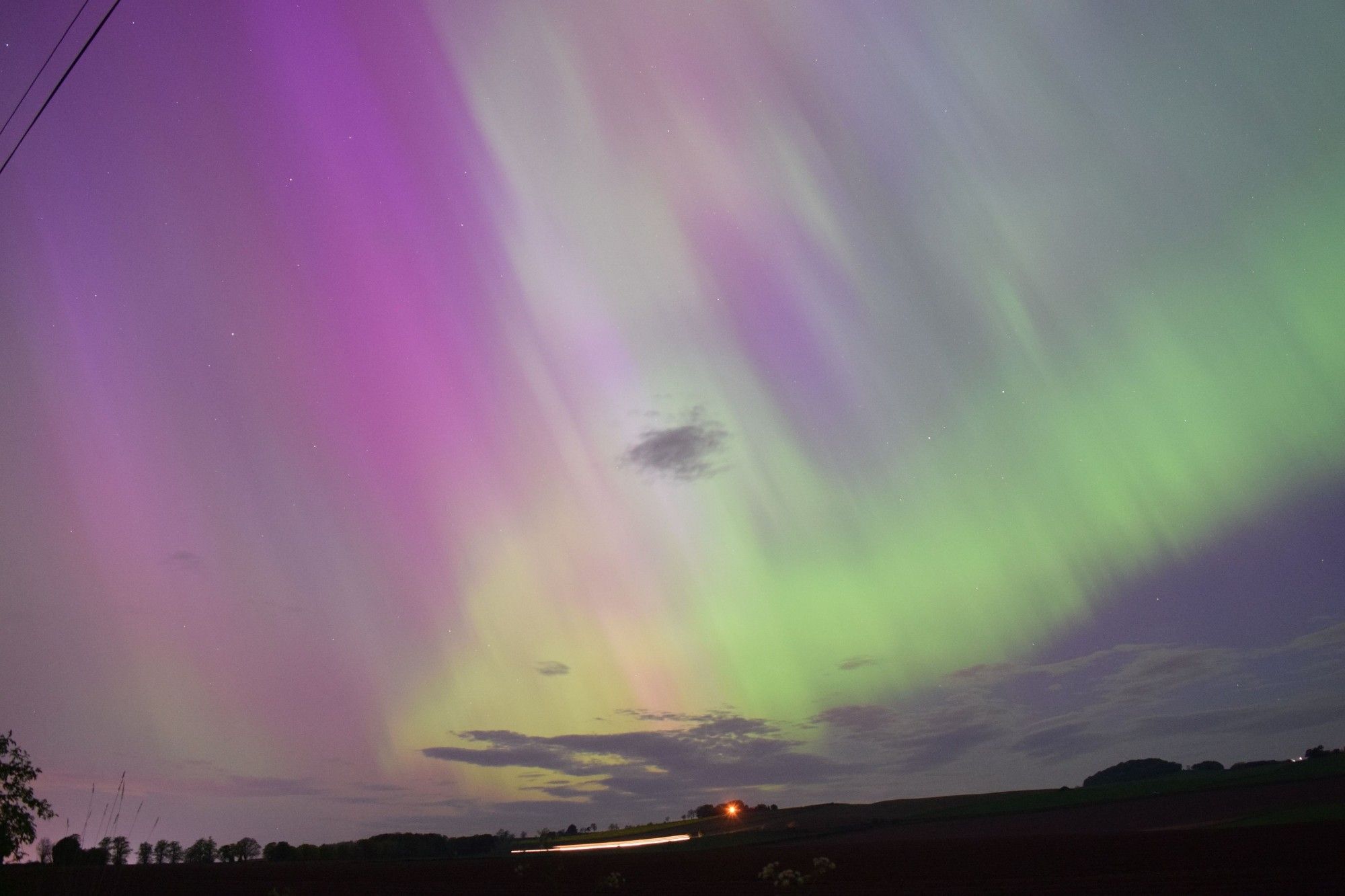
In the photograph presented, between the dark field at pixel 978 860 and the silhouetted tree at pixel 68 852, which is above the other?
the silhouetted tree at pixel 68 852

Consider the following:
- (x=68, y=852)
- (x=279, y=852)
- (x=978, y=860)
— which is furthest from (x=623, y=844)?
(x=68, y=852)

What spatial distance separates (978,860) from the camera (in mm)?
46812

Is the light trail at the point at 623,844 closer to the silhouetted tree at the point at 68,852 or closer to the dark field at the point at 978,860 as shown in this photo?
the dark field at the point at 978,860

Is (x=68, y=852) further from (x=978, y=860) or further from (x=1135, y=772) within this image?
(x=1135, y=772)

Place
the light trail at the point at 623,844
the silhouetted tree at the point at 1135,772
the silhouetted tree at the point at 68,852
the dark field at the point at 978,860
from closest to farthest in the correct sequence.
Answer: the silhouetted tree at the point at 68,852 → the dark field at the point at 978,860 → the light trail at the point at 623,844 → the silhouetted tree at the point at 1135,772

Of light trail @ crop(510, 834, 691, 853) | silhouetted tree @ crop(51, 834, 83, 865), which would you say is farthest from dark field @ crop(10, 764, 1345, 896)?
light trail @ crop(510, 834, 691, 853)

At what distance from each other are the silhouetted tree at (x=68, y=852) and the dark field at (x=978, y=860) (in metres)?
0.19

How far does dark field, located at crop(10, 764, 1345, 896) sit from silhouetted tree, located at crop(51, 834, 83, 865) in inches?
7.6

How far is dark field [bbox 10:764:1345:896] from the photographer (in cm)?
3023

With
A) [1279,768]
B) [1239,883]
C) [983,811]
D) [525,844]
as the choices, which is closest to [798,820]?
[983,811]

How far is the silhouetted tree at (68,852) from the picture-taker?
10.4 metres

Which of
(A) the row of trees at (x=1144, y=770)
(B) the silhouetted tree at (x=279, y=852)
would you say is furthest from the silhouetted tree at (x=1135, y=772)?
(B) the silhouetted tree at (x=279, y=852)

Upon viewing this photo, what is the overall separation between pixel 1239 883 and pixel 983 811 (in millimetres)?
86678

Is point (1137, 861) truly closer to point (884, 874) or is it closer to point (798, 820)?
point (884, 874)
